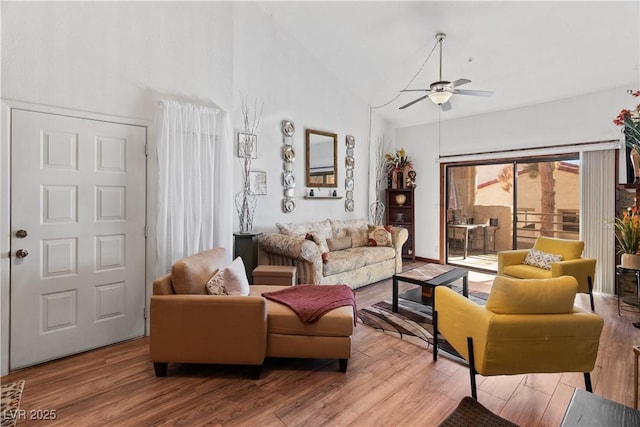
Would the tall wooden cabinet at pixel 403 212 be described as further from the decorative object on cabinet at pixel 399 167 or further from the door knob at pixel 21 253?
the door knob at pixel 21 253

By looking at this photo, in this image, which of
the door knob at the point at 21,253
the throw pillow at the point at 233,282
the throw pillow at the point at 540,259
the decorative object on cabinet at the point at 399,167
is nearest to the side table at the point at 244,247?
the throw pillow at the point at 233,282

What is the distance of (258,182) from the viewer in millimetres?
4758

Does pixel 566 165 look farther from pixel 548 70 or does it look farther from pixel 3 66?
pixel 3 66

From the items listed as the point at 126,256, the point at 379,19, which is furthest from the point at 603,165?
the point at 126,256

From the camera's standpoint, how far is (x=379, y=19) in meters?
4.06

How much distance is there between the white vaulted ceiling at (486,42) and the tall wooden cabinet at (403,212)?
6.73ft

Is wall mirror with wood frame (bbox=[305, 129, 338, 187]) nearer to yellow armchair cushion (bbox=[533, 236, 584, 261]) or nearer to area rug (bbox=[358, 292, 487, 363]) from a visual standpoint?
area rug (bbox=[358, 292, 487, 363])

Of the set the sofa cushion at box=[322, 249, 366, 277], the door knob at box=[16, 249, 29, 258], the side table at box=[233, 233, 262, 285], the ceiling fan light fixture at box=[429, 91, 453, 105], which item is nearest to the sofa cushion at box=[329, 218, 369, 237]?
the sofa cushion at box=[322, 249, 366, 277]

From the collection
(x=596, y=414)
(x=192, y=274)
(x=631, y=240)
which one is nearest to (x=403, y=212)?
(x=631, y=240)

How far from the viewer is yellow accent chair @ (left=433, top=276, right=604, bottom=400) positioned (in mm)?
1961

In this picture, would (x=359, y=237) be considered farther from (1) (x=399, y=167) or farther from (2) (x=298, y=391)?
(2) (x=298, y=391)

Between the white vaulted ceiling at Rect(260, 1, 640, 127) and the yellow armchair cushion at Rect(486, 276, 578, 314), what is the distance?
303 cm

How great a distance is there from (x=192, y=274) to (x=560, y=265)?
4000 millimetres

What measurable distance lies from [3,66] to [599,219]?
6.79 metres
